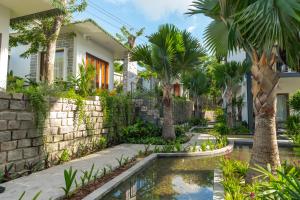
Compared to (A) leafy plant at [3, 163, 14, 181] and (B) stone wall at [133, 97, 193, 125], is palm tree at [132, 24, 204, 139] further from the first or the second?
(A) leafy plant at [3, 163, 14, 181]

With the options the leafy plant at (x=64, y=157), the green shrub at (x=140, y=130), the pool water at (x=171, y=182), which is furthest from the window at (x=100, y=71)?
the pool water at (x=171, y=182)

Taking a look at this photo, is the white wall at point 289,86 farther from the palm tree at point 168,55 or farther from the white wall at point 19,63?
the white wall at point 19,63

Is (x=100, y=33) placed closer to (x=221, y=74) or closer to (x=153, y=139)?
(x=153, y=139)

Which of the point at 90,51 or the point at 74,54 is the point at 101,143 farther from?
the point at 90,51

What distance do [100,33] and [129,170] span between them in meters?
8.77

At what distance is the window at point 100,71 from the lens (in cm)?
1558

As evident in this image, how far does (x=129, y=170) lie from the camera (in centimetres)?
695

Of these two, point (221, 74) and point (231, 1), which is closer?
point (231, 1)

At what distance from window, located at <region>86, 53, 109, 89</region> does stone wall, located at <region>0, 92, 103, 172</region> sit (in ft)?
20.0

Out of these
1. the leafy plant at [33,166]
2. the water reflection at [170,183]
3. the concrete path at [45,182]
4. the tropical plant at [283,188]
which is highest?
the tropical plant at [283,188]

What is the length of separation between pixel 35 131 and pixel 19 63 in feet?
31.2

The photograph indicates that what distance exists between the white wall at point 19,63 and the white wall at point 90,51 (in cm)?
312

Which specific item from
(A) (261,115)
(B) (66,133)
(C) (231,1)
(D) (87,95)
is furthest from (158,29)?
(A) (261,115)

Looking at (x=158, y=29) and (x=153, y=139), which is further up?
(x=158, y=29)
